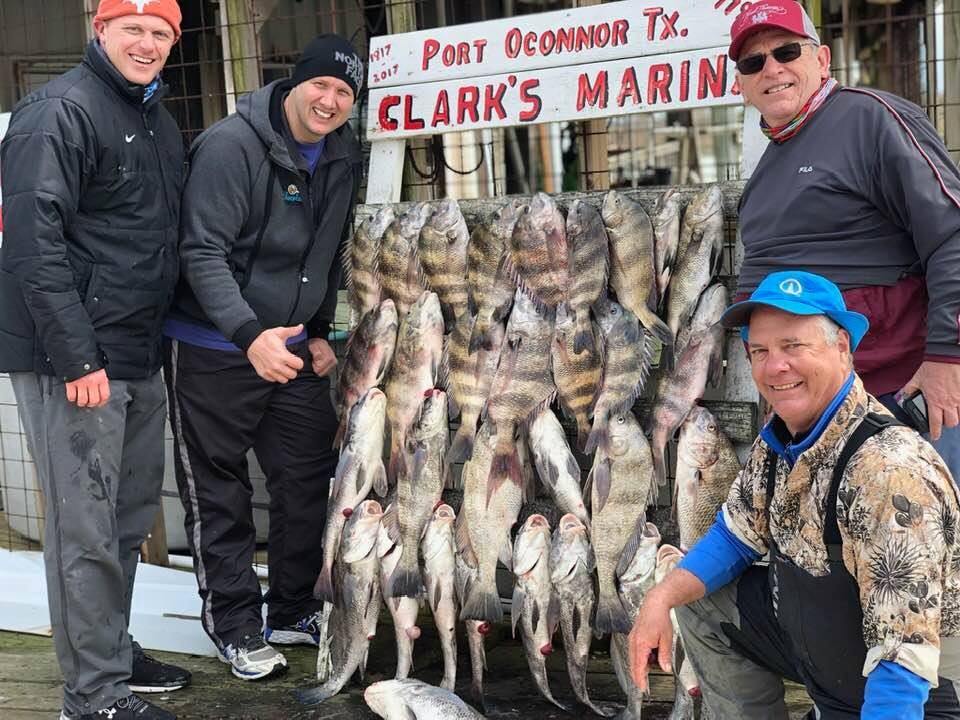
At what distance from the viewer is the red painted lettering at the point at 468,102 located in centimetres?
418

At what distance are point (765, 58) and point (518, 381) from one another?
1.30 m

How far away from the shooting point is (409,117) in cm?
435

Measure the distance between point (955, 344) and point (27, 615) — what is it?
4.01m

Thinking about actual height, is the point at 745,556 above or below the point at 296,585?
above

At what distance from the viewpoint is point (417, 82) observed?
4.31 m

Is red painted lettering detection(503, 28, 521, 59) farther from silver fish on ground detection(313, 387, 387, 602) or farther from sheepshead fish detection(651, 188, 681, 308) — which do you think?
silver fish on ground detection(313, 387, 387, 602)

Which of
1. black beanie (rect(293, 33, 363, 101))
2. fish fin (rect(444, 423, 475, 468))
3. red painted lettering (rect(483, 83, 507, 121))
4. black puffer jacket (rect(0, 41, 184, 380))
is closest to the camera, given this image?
black puffer jacket (rect(0, 41, 184, 380))

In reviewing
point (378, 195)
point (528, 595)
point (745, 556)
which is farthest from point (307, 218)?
point (745, 556)

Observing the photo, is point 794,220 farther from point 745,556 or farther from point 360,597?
point 360,597

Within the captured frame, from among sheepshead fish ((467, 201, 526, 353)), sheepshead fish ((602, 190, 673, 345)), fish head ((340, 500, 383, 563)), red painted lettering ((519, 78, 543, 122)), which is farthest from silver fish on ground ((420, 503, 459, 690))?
red painted lettering ((519, 78, 543, 122))

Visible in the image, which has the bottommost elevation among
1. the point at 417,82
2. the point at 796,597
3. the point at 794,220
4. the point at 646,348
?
the point at 796,597

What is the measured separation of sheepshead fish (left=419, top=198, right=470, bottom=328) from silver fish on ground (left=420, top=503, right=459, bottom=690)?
2.46 ft

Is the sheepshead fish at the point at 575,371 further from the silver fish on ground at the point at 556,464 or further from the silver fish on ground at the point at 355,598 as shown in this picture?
the silver fish on ground at the point at 355,598

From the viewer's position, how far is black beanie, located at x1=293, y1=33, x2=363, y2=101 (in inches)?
158
